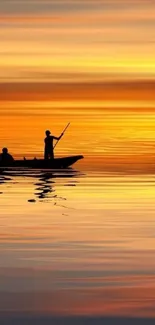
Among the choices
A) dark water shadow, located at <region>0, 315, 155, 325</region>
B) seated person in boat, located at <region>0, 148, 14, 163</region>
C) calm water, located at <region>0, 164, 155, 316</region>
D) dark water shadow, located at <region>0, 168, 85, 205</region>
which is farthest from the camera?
seated person in boat, located at <region>0, 148, 14, 163</region>

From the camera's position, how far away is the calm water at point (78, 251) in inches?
564

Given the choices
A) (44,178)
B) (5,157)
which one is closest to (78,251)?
(44,178)

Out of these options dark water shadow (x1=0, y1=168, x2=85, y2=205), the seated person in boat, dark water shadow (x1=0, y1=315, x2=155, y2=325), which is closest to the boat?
the seated person in boat

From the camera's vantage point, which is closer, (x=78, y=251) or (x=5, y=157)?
(x=78, y=251)

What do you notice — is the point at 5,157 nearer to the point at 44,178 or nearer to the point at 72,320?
the point at 44,178

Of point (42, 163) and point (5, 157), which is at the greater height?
point (5, 157)

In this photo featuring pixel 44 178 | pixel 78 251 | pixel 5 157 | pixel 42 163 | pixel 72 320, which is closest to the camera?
pixel 72 320

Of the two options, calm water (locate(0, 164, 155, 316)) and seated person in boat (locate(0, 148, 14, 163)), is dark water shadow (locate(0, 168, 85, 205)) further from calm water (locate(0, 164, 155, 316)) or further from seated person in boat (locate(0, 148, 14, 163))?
seated person in boat (locate(0, 148, 14, 163))

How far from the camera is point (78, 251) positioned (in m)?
18.4

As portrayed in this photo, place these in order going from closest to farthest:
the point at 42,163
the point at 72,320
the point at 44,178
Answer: the point at 72,320 < the point at 44,178 < the point at 42,163

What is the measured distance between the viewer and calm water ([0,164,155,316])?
564 inches

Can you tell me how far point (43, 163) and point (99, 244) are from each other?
25433mm

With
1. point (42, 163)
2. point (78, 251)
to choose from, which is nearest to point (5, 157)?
point (42, 163)

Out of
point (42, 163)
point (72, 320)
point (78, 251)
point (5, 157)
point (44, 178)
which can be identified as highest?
point (5, 157)
